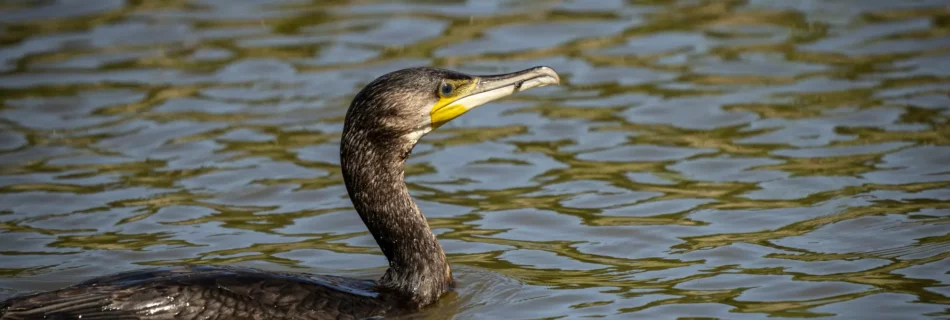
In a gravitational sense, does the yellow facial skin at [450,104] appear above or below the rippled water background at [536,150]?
above

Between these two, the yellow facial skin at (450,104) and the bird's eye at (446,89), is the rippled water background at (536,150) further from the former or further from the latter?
the bird's eye at (446,89)

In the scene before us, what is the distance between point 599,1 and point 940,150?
529 cm

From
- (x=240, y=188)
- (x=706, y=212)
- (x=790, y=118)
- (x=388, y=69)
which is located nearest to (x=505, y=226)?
(x=706, y=212)

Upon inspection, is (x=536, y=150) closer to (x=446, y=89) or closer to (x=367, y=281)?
(x=446, y=89)

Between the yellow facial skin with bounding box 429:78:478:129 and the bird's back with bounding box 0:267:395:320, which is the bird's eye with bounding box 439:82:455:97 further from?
the bird's back with bounding box 0:267:395:320

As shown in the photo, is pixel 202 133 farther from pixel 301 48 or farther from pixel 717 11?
pixel 717 11

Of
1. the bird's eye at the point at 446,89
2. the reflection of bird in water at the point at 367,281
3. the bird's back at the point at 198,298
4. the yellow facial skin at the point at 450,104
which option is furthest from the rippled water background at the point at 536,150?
the bird's eye at the point at 446,89

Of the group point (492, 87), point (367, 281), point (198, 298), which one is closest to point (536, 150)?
point (492, 87)

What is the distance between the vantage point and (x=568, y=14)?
14.1 meters

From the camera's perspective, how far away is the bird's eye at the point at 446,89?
7613mm

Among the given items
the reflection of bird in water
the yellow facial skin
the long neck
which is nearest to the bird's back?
the reflection of bird in water

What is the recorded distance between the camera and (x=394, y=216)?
767 cm

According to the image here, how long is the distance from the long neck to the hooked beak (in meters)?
0.26

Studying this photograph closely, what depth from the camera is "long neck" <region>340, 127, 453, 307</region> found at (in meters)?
7.54
